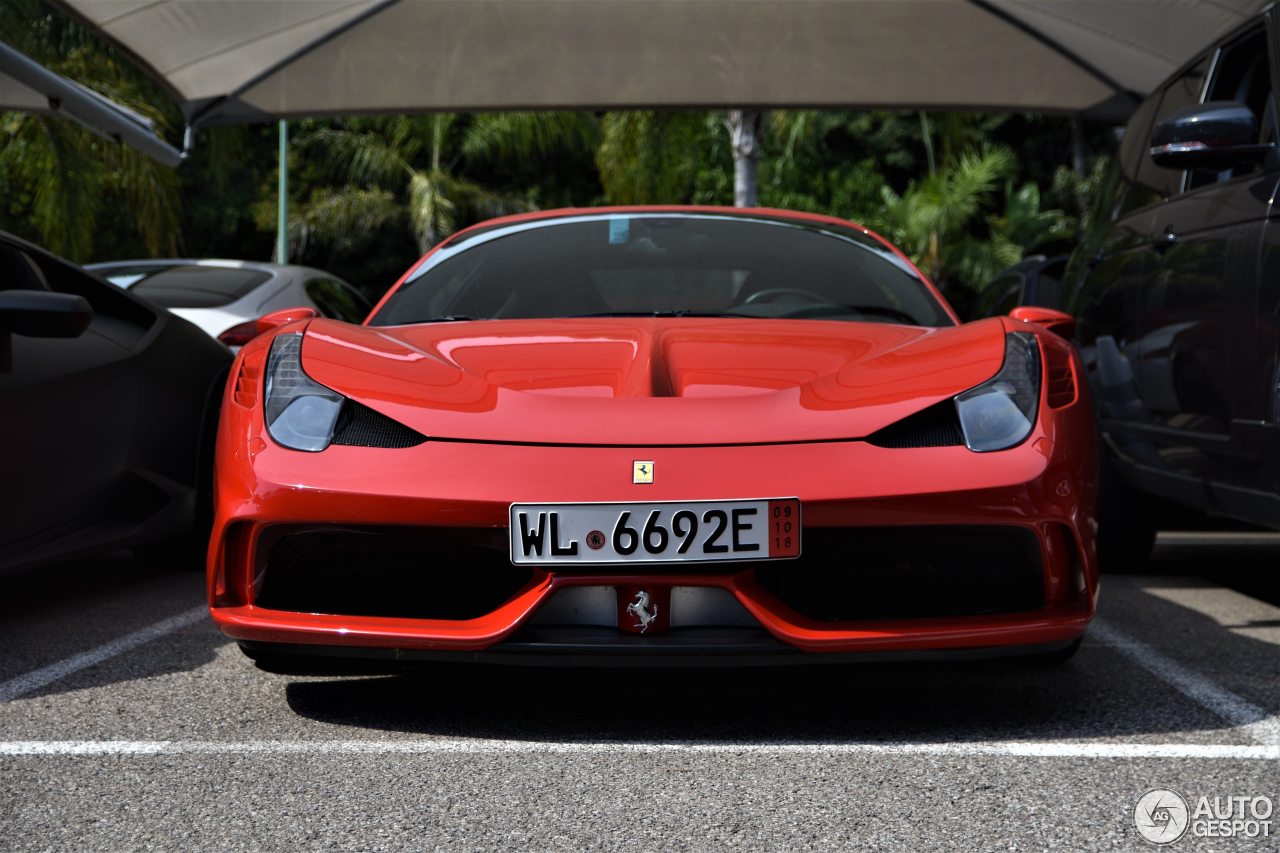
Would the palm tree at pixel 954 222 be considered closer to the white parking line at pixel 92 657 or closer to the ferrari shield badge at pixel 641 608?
the white parking line at pixel 92 657

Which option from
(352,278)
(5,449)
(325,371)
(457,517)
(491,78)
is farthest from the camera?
(352,278)

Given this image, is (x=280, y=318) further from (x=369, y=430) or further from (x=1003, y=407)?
(x=1003, y=407)

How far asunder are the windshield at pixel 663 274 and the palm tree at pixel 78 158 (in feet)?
36.1

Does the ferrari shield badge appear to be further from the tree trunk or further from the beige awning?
the tree trunk

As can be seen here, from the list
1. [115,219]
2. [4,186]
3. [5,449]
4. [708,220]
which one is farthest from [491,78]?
[115,219]

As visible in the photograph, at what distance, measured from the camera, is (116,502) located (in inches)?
174

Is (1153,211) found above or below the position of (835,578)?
above

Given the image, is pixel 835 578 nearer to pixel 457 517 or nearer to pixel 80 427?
pixel 457 517

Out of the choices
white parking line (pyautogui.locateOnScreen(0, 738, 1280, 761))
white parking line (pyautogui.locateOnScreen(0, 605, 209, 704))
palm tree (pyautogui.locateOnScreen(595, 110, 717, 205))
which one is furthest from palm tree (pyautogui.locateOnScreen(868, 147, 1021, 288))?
white parking line (pyautogui.locateOnScreen(0, 738, 1280, 761))

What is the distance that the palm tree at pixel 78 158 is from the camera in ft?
47.2

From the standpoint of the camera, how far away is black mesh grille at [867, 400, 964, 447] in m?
2.87

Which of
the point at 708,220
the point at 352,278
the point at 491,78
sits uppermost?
the point at 491,78

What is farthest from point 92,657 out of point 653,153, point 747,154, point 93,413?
point 653,153

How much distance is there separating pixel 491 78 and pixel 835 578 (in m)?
7.37
